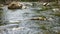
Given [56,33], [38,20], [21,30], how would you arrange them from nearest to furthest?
[56,33], [21,30], [38,20]

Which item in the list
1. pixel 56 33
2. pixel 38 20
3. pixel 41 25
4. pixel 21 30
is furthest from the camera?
pixel 38 20

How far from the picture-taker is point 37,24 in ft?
31.3

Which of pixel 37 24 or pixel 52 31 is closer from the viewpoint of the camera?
pixel 52 31

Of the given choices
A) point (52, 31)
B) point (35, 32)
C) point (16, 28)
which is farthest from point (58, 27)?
point (16, 28)

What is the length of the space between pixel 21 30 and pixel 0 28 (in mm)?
1041

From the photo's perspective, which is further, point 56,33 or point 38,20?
point 38,20

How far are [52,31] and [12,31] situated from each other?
182 cm

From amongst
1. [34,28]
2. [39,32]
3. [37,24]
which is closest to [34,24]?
[37,24]

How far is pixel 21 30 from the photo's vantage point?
8.26m

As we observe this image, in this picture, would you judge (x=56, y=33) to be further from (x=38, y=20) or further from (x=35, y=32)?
(x=38, y=20)

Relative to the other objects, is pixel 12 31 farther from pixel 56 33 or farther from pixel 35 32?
pixel 56 33

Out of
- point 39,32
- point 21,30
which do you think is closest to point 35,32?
point 39,32

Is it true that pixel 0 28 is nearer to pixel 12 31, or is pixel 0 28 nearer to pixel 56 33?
pixel 12 31

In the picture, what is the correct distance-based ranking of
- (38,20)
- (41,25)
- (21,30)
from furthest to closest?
(38,20)
(41,25)
(21,30)
